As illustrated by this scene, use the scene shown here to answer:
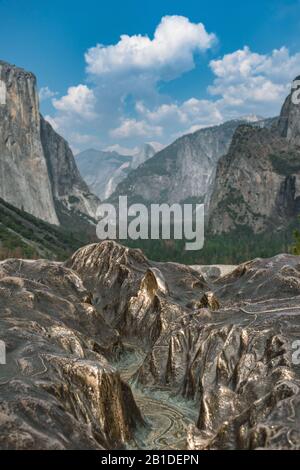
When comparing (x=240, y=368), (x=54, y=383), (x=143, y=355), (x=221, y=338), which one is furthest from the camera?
(x=143, y=355)

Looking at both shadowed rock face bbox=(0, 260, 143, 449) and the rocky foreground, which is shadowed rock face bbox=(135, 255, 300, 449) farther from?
shadowed rock face bbox=(0, 260, 143, 449)

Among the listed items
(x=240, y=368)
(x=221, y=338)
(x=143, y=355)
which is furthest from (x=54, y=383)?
(x=143, y=355)

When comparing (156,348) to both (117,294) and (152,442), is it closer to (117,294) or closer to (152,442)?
(152,442)

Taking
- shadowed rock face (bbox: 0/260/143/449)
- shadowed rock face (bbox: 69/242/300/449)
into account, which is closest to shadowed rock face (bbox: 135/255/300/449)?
shadowed rock face (bbox: 69/242/300/449)

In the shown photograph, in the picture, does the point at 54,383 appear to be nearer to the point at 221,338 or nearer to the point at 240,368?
the point at 240,368

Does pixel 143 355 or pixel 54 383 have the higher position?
pixel 54 383
